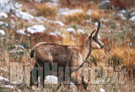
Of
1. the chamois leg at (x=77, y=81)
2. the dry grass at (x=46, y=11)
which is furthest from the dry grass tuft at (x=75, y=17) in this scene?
the chamois leg at (x=77, y=81)

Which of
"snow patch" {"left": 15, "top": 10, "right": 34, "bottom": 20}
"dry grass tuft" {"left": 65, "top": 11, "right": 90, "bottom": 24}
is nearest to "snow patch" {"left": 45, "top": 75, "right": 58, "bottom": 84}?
"snow patch" {"left": 15, "top": 10, "right": 34, "bottom": 20}

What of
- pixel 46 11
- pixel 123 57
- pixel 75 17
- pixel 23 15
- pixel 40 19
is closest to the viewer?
pixel 123 57

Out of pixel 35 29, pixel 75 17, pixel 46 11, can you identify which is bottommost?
pixel 35 29

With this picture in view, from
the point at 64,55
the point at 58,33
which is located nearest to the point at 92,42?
the point at 64,55

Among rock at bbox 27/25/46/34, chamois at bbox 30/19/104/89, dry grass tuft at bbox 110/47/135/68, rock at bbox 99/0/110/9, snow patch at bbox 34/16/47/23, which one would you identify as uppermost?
rock at bbox 99/0/110/9

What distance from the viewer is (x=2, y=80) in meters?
4.45

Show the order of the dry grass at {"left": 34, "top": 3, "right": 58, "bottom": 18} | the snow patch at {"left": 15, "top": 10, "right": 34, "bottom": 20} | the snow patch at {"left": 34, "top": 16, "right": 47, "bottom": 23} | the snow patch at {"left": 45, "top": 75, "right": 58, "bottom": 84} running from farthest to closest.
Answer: the dry grass at {"left": 34, "top": 3, "right": 58, "bottom": 18} < the snow patch at {"left": 34, "top": 16, "right": 47, "bottom": 23} < the snow patch at {"left": 15, "top": 10, "right": 34, "bottom": 20} < the snow patch at {"left": 45, "top": 75, "right": 58, "bottom": 84}

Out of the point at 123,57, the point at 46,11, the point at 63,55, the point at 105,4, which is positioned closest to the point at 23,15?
the point at 46,11

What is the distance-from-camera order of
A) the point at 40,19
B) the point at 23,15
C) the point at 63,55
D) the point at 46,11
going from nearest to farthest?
→ 1. the point at 63,55
2. the point at 23,15
3. the point at 40,19
4. the point at 46,11

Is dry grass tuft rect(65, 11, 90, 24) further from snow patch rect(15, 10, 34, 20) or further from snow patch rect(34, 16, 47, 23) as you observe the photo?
snow patch rect(15, 10, 34, 20)

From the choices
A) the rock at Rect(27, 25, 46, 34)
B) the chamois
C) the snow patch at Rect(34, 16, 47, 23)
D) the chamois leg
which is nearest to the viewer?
the chamois

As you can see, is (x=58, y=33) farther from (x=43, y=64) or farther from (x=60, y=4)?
(x=60, y=4)

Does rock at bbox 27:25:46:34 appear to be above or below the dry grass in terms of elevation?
below

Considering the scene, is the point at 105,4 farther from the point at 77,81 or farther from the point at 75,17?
the point at 77,81
